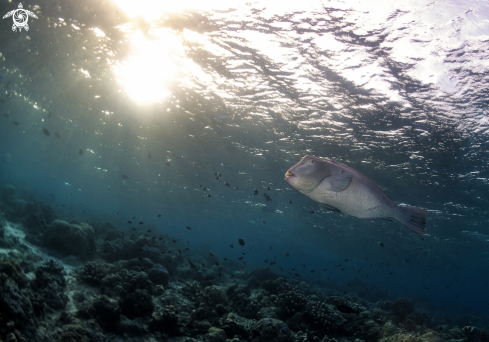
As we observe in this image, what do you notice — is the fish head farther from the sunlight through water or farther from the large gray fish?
the sunlight through water

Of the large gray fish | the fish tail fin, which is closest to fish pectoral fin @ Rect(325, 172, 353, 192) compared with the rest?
the large gray fish

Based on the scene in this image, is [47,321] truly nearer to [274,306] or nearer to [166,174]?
[274,306]

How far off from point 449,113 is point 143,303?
1461 centimetres

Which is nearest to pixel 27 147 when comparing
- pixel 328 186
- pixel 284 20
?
pixel 284 20

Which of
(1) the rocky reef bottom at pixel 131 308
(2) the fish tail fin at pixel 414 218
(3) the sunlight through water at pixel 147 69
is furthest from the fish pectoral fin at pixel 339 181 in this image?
(3) the sunlight through water at pixel 147 69

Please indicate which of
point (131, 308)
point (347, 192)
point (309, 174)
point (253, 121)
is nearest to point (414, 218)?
point (347, 192)

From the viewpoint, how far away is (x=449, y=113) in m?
10.7

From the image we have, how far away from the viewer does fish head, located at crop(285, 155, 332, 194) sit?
5.68ft

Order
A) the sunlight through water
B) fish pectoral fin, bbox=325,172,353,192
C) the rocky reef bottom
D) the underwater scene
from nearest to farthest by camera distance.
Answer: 1. fish pectoral fin, bbox=325,172,353,192
2. the rocky reef bottom
3. the underwater scene
4. the sunlight through water

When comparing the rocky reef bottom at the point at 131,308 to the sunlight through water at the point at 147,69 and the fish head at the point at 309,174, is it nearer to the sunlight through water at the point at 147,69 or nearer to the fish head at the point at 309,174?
the fish head at the point at 309,174

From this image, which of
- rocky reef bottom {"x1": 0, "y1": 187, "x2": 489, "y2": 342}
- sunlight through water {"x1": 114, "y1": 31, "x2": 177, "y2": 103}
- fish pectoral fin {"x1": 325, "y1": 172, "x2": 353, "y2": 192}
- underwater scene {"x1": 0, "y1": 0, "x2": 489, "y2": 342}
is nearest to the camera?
fish pectoral fin {"x1": 325, "y1": 172, "x2": 353, "y2": 192}

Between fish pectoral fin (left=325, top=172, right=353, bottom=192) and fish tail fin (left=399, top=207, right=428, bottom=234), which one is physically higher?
fish pectoral fin (left=325, top=172, right=353, bottom=192)

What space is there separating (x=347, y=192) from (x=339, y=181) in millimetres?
103

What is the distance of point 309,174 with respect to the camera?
5.68 ft
